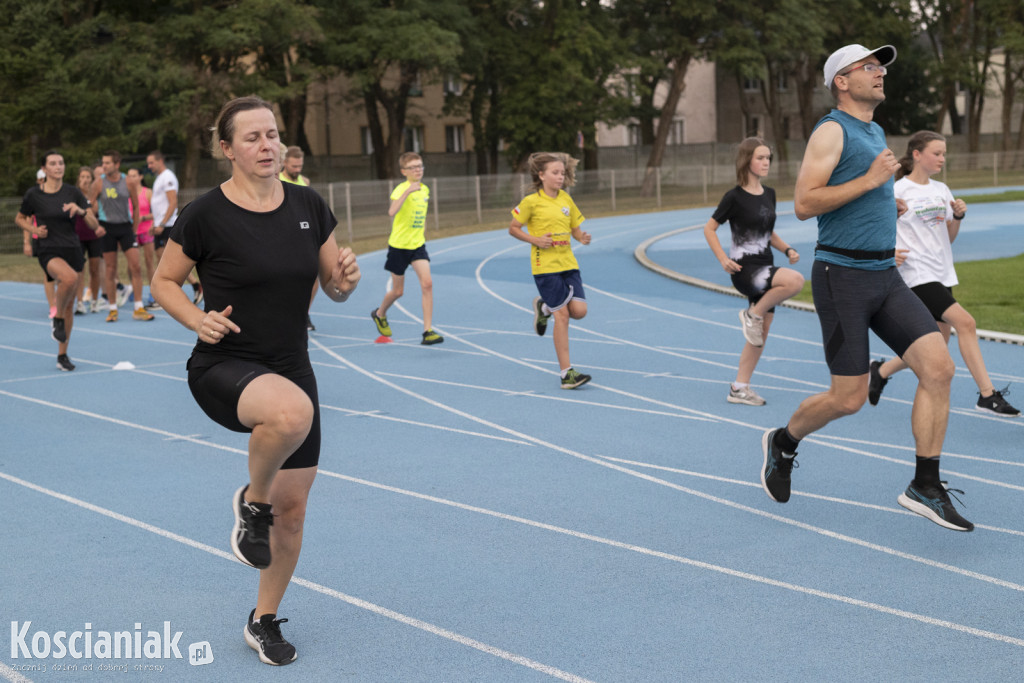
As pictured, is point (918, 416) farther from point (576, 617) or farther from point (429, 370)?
point (429, 370)

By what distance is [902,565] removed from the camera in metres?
5.16

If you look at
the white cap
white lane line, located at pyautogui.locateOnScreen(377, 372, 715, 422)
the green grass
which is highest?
the white cap

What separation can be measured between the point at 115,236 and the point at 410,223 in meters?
5.70

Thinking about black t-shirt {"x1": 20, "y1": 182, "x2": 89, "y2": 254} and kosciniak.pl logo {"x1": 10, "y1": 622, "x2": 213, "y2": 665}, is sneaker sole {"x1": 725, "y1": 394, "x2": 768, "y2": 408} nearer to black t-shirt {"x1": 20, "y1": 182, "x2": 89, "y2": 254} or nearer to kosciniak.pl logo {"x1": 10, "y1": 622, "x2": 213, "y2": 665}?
kosciniak.pl logo {"x1": 10, "y1": 622, "x2": 213, "y2": 665}

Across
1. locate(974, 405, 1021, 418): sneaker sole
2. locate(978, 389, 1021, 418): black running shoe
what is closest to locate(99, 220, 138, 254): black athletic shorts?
locate(974, 405, 1021, 418): sneaker sole

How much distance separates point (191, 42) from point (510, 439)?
97.8 feet

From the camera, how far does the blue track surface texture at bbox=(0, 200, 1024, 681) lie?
169 inches

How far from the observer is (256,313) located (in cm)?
Answer: 406

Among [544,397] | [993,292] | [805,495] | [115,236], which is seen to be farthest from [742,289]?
[115,236]

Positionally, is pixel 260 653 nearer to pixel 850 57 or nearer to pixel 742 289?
pixel 850 57

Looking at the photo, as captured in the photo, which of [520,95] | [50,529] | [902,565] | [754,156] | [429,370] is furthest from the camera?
[520,95]

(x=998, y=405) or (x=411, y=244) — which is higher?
(x=411, y=244)

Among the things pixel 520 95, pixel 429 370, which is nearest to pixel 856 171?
pixel 429 370

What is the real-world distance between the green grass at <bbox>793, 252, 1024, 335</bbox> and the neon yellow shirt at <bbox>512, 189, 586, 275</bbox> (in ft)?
15.6
